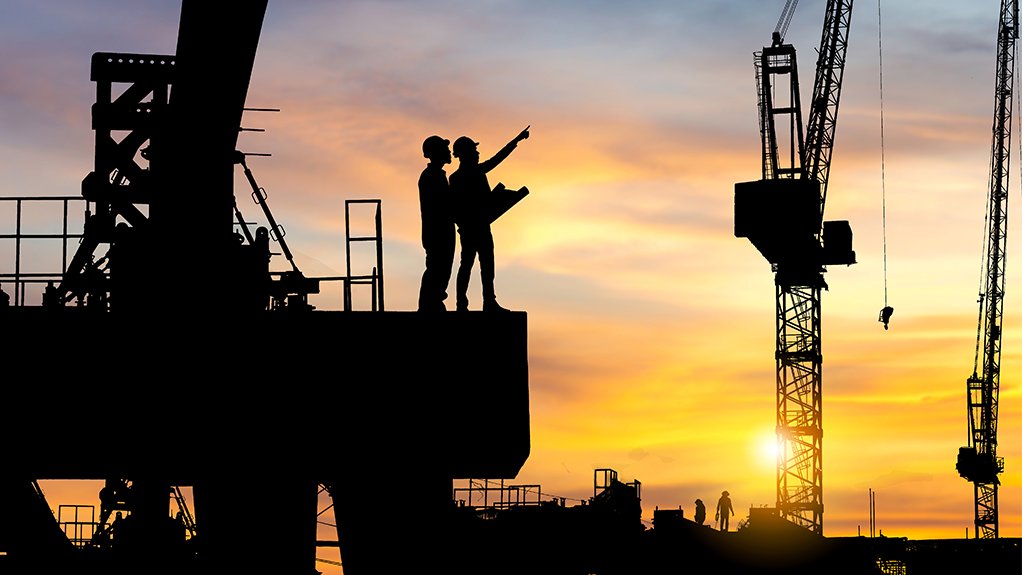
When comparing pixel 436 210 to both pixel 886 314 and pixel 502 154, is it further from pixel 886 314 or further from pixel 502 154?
pixel 886 314

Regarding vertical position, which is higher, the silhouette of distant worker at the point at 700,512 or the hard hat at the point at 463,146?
the hard hat at the point at 463,146

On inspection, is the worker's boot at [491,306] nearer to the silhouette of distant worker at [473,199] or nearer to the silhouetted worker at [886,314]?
the silhouette of distant worker at [473,199]

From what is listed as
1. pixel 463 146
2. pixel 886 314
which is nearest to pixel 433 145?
pixel 463 146

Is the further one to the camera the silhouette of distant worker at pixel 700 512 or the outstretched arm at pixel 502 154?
the silhouette of distant worker at pixel 700 512

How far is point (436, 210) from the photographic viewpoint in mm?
15953

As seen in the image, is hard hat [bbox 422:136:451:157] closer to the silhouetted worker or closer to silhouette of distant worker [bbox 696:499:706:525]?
silhouette of distant worker [bbox 696:499:706:525]

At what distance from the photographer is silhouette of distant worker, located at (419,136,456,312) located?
52.3 feet

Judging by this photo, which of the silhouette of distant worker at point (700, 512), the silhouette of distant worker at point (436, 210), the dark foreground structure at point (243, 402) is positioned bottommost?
the silhouette of distant worker at point (700, 512)

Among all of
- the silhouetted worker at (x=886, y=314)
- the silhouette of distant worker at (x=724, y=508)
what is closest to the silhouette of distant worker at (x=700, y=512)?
the silhouette of distant worker at (x=724, y=508)

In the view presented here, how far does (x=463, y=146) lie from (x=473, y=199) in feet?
1.80

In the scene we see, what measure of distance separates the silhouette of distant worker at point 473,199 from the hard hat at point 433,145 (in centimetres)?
13

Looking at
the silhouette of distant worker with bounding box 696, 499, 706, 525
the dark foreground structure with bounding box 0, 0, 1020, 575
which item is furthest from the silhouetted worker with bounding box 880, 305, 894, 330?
the dark foreground structure with bounding box 0, 0, 1020, 575

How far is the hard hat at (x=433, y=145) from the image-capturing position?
52.4 feet

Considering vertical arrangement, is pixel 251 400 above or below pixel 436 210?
below
